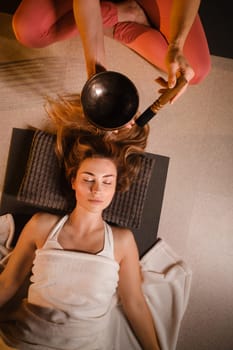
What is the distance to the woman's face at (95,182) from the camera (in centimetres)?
126

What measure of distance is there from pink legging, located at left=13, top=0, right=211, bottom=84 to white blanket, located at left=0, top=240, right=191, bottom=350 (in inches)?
32.9

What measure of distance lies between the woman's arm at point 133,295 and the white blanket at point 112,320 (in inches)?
1.5

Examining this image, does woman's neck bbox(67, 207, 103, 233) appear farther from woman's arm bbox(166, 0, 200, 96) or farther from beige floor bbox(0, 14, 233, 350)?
woman's arm bbox(166, 0, 200, 96)

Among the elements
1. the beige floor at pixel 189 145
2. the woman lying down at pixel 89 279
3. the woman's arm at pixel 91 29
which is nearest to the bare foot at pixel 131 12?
the beige floor at pixel 189 145

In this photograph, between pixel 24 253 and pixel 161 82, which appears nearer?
pixel 161 82

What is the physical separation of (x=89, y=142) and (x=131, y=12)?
0.60 metres

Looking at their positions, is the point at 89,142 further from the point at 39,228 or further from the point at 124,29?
the point at 124,29

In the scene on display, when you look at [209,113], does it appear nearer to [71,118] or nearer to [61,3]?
[71,118]

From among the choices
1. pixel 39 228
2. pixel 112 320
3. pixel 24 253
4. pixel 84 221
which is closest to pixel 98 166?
pixel 84 221

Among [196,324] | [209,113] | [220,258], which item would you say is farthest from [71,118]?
[196,324]

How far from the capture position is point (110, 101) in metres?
1.20

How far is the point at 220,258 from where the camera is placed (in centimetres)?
159

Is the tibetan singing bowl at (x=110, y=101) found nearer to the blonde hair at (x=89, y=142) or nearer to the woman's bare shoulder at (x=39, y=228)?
the blonde hair at (x=89, y=142)

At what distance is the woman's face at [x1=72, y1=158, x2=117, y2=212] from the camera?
4.13ft
